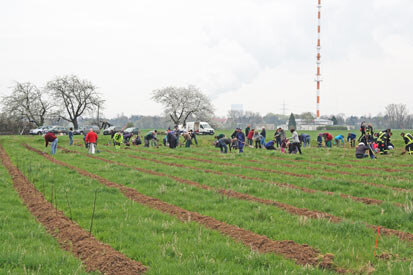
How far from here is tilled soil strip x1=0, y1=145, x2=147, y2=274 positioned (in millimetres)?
4539

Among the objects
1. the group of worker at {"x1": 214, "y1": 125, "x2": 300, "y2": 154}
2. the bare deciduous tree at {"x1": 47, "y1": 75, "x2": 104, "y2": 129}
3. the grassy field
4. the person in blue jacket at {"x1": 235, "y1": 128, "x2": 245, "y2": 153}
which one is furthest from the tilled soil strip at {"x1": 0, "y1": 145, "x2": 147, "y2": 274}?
the bare deciduous tree at {"x1": 47, "y1": 75, "x2": 104, "y2": 129}

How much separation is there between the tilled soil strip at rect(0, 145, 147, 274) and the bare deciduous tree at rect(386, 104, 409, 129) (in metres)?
150

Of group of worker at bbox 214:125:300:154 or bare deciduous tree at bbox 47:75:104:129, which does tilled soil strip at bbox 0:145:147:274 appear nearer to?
group of worker at bbox 214:125:300:154

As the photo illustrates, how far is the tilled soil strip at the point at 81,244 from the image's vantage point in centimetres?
454

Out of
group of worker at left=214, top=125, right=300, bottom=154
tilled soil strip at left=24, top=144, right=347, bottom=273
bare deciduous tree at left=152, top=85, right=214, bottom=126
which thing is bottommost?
tilled soil strip at left=24, top=144, right=347, bottom=273

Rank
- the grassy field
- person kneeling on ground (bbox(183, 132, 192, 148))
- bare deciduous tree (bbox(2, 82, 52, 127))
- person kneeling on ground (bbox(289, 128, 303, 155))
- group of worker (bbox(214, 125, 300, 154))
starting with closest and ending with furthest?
the grassy field, person kneeling on ground (bbox(289, 128, 303, 155)), group of worker (bbox(214, 125, 300, 154)), person kneeling on ground (bbox(183, 132, 192, 148)), bare deciduous tree (bbox(2, 82, 52, 127))

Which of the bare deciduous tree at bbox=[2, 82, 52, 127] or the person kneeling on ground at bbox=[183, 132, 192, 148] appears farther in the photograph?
the bare deciduous tree at bbox=[2, 82, 52, 127]

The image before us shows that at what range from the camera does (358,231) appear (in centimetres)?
601

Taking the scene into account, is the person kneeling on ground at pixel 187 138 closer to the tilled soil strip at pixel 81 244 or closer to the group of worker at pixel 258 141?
the group of worker at pixel 258 141

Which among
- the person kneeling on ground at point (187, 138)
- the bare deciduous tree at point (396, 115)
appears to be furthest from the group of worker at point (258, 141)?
the bare deciduous tree at point (396, 115)

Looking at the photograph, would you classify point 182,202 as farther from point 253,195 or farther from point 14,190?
point 14,190

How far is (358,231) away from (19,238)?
5.55 m

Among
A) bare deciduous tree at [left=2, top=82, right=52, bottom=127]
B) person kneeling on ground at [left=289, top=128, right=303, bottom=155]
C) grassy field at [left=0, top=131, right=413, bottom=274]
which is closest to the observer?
grassy field at [left=0, top=131, right=413, bottom=274]

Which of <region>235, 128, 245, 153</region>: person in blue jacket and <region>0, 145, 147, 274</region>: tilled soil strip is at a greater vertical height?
<region>235, 128, 245, 153</region>: person in blue jacket
